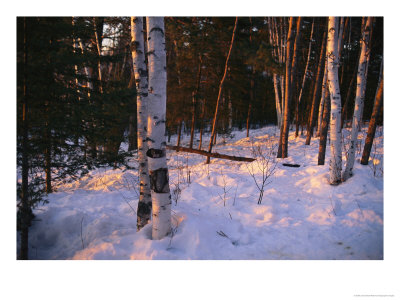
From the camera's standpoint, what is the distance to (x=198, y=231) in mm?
3162

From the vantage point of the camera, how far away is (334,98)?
15.3ft

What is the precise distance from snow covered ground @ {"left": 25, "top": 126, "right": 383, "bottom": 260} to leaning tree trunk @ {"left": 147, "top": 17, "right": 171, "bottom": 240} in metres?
0.75

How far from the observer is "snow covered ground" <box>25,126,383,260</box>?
2.96 metres

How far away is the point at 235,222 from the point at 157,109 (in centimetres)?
227

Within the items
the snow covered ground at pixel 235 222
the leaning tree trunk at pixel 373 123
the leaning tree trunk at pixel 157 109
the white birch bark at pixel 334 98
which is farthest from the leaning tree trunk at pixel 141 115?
the leaning tree trunk at pixel 373 123

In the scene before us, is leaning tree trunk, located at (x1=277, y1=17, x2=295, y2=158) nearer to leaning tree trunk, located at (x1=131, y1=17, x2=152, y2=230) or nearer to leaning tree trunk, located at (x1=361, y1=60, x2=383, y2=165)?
leaning tree trunk, located at (x1=361, y1=60, x2=383, y2=165)

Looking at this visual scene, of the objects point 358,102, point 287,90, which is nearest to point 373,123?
point 358,102

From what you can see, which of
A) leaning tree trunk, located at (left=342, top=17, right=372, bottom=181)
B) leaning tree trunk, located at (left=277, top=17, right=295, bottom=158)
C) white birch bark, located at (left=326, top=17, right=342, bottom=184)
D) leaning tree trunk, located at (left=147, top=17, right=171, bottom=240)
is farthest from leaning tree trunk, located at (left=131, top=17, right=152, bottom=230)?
leaning tree trunk, located at (left=277, top=17, right=295, bottom=158)

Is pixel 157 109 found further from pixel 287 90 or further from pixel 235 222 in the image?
pixel 287 90
